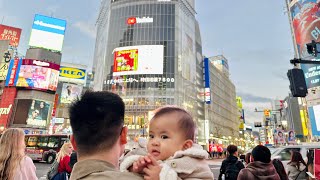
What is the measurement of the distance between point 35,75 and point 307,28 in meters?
53.8

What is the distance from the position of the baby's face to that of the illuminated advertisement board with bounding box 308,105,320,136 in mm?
45998

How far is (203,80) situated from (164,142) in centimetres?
8293

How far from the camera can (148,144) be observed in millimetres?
1822

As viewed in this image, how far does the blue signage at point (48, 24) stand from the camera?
56562 millimetres

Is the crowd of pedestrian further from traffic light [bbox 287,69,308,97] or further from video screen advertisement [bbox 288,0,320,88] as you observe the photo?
video screen advertisement [bbox 288,0,320,88]

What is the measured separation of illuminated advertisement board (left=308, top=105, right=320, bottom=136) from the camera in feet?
129

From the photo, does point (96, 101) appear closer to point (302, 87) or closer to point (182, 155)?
point (182, 155)

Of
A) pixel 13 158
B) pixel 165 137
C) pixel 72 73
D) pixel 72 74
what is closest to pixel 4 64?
pixel 72 74

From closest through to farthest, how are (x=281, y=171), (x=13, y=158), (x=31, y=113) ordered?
(x=13, y=158) → (x=281, y=171) → (x=31, y=113)

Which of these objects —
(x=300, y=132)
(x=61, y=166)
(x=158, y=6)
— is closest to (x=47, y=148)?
(x=61, y=166)

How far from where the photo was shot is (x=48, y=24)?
189 feet

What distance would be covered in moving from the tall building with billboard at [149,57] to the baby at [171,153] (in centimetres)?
5403

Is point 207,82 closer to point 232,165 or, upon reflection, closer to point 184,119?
point 232,165

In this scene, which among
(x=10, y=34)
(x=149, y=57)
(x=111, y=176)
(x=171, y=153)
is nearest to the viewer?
(x=111, y=176)
